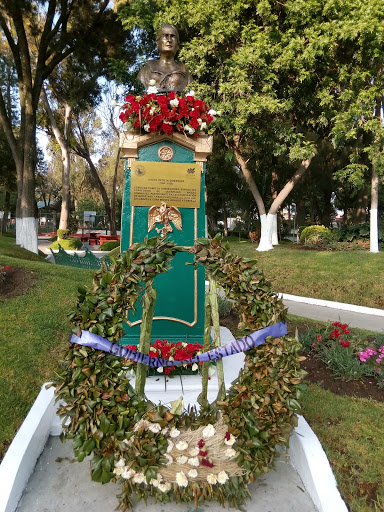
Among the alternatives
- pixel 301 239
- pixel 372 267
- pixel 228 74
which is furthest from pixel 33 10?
pixel 372 267

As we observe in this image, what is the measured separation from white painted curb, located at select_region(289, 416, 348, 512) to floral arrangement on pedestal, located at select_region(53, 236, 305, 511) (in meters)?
0.34

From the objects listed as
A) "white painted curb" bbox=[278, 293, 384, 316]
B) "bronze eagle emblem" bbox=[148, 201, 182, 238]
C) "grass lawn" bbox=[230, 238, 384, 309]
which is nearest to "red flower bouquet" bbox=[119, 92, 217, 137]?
"bronze eagle emblem" bbox=[148, 201, 182, 238]

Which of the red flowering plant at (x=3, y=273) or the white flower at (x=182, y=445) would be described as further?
the red flowering plant at (x=3, y=273)

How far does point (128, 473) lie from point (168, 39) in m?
5.31

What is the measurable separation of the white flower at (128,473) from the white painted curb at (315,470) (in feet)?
3.90

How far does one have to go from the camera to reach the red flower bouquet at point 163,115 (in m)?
4.09

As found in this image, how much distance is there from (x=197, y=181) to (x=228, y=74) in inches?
334

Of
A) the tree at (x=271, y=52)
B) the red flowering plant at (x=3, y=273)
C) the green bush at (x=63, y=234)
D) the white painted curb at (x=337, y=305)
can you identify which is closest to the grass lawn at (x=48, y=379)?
the red flowering plant at (x=3, y=273)

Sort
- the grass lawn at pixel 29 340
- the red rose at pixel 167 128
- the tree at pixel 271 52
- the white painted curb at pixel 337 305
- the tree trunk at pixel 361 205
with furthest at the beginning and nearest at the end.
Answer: the tree trunk at pixel 361 205
the tree at pixel 271 52
the white painted curb at pixel 337 305
the red rose at pixel 167 128
the grass lawn at pixel 29 340

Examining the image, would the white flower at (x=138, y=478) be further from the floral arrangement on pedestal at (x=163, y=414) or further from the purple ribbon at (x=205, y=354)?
the purple ribbon at (x=205, y=354)

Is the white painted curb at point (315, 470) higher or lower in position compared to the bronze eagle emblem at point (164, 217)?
lower

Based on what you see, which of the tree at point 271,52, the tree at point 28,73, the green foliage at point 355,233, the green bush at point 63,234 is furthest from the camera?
the green bush at point 63,234

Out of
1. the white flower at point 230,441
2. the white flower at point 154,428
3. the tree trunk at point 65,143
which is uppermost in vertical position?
the tree trunk at point 65,143

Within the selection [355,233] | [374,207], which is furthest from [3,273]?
[355,233]
